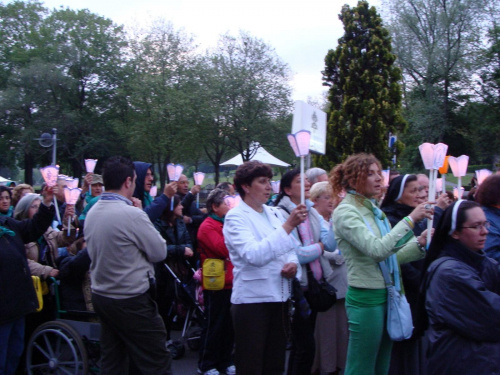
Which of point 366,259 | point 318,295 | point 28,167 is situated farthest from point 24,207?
point 28,167

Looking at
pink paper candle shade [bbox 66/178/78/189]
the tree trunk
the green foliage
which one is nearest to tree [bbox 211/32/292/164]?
the green foliage

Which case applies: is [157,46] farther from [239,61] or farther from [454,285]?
[454,285]

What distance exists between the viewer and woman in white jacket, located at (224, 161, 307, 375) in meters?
3.32

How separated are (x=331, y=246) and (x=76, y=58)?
3729 cm

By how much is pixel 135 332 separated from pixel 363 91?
14284mm

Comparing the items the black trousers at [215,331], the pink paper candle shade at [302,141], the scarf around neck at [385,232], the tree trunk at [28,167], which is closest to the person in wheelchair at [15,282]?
the black trousers at [215,331]

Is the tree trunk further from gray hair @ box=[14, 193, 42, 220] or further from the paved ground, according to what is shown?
the paved ground

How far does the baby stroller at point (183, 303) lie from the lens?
18.4 feet

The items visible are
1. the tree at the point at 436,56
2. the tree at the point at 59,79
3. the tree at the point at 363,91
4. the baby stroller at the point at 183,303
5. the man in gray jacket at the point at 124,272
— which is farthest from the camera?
the tree at the point at 59,79

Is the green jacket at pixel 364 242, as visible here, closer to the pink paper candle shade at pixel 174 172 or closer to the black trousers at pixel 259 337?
the black trousers at pixel 259 337

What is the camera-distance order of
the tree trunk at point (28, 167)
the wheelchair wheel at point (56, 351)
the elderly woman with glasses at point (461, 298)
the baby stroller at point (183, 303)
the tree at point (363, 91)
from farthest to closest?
the tree trunk at point (28, 167), the tree at point (363, 91), the baby stroller at point (183, 303), the wheelchair wheel at point (56, 351), the elderly woman with glasses at point (461, 298)

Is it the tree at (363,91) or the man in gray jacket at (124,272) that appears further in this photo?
the tree at (363,91)

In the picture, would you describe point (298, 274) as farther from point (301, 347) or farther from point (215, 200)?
point (215, 200)

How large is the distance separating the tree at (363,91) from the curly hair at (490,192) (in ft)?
39.5
